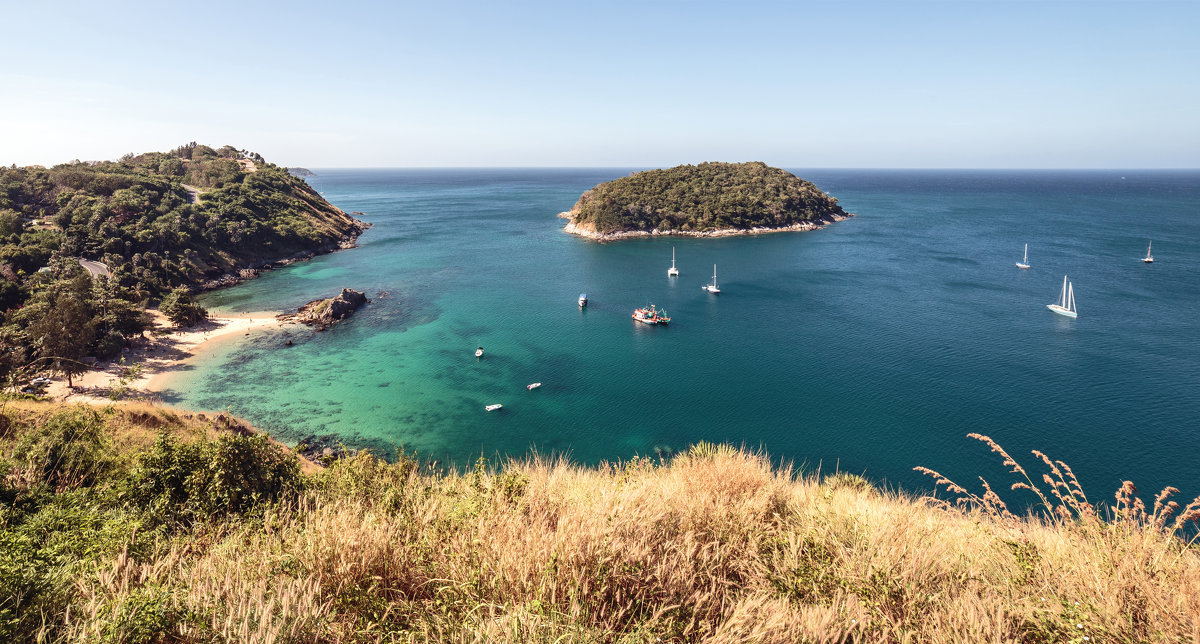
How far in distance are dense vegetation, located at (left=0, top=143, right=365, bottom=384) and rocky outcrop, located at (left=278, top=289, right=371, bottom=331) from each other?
26.7ft

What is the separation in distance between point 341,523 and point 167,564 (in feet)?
6.51

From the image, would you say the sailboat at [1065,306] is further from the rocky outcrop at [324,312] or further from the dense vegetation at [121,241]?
the rocky outcrop at [324,312]

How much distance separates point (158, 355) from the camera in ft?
120

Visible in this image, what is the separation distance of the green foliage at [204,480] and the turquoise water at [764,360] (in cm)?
1374

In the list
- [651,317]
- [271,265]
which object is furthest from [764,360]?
[271,265]

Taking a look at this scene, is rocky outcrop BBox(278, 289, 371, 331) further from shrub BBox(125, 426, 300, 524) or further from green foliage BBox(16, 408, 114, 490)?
shrub BBox(125, 426, 300, 524)

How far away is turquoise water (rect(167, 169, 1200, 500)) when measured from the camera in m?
27.0

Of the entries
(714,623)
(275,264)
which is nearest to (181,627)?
(714,623)

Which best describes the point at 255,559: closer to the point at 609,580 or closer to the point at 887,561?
the point at 609,580

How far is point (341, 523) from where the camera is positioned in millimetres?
6812

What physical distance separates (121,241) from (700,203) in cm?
8988

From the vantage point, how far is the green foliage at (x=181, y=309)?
42.0 metres

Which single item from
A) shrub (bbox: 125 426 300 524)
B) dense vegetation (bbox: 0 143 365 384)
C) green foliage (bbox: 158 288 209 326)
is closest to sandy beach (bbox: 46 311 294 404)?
green foliage (bbox: 158 288 209 326)

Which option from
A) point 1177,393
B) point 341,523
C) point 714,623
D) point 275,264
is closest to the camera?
point 714,623
